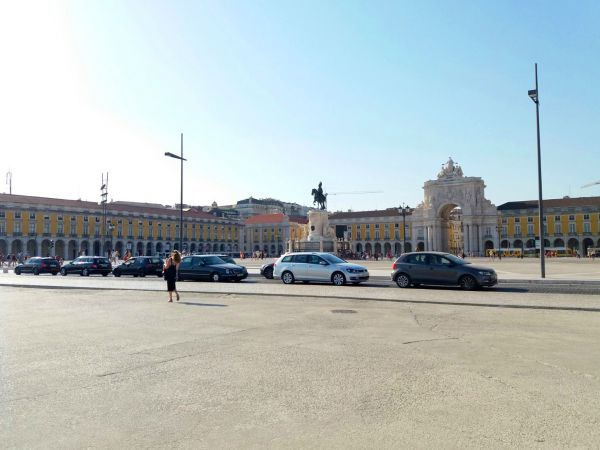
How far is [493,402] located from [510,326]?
4937mm

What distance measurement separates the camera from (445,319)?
34.1 feet

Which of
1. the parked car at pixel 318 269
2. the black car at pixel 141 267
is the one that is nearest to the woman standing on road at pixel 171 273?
the parked car at pixel 318 269

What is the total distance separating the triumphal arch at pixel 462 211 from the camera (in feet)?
346

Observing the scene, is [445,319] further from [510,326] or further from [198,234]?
[198,234]

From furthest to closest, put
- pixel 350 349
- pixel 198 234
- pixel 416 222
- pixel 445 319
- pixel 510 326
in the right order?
1. pixel 198 234
2. pixel 416 222
3. pixel 445 319
4. pixel 510 326
5. pixel 350 349

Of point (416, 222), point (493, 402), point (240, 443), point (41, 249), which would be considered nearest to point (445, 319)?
point (493, 402)

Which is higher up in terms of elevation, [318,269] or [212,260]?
[212,260]

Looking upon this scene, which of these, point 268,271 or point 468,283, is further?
point 268,271

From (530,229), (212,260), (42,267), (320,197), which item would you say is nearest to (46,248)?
(320,197)

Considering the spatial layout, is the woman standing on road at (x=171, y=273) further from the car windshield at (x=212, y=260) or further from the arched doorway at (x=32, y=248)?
the arched doorway at (x=32, y=248)

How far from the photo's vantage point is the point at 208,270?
76.4 feet

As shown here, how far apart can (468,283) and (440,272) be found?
1.05 meters

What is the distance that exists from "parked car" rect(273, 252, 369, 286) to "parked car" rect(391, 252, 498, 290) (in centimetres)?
164

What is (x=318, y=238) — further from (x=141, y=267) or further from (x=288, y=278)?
(x=288, y=278)
